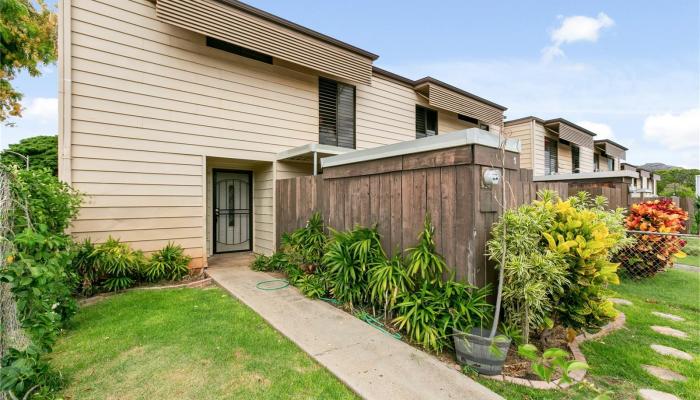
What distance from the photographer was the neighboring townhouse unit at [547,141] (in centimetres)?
1162

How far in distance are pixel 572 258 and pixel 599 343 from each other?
3.71 feet

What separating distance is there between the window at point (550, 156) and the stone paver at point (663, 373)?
1126 centimetres

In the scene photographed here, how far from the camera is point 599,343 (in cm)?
301

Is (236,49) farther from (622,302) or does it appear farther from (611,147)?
(611,147)

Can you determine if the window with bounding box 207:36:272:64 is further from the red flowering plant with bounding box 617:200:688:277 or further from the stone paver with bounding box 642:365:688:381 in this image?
the red flowering plant with bounding box 617:200:688:277

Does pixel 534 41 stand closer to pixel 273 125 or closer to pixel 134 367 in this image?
pixel 273 125

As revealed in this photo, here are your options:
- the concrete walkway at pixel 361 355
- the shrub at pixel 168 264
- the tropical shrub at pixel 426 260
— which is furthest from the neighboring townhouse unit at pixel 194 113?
the tropical shrub at pixel 426 260

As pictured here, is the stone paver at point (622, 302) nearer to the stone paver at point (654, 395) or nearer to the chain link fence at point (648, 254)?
the chain link fence at point (648, 254)

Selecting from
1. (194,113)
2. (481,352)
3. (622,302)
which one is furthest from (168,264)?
(622,302)

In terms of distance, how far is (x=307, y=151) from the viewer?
578 cm

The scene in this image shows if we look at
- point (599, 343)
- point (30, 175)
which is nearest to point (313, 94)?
point (30, 175)

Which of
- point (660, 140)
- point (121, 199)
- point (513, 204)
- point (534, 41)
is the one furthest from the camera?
point (660, 140)

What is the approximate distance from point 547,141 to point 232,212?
1225cm

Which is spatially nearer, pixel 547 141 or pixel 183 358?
pixel 183 358
